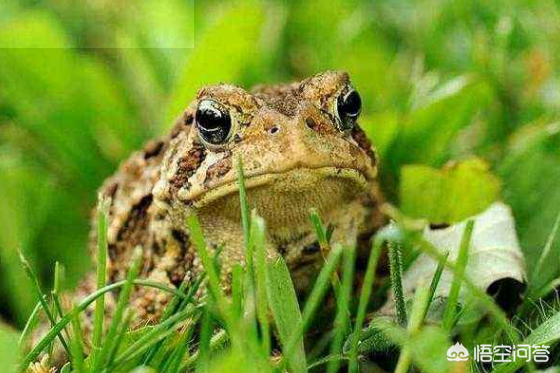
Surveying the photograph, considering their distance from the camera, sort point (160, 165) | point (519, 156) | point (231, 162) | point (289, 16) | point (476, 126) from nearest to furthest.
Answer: point (231, 162) < point (160, 165) < point (519, 156) < point (476, 126) < point (289, 16)

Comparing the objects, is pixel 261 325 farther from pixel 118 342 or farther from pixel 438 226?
pixel 438 226

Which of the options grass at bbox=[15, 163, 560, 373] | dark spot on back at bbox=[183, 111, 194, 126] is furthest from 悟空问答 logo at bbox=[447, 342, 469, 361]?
dark spot on back at bbox=[183, 111, 194, 126]

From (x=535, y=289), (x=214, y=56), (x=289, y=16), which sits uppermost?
(x=289, y=16)

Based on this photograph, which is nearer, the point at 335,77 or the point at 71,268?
the point at 335,77

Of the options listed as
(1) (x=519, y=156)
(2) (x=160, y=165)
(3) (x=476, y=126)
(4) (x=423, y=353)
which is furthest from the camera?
(3) (x=476, y=126)

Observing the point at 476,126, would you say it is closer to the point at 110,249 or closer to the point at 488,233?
the point at 488,233

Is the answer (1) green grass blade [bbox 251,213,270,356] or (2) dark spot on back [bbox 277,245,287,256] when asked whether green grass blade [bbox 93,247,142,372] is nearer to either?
(1) green grass blade [bbox 251,213,270,356]

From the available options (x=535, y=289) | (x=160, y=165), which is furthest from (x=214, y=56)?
(x=535, y=289)
